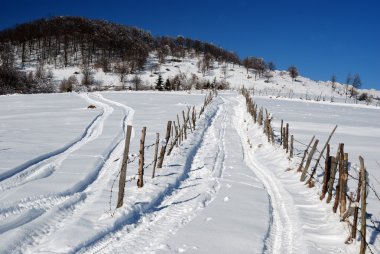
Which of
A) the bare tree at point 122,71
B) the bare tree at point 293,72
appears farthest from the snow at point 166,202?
the bare tree at point 293,72

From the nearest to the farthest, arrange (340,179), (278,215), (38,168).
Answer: (340,179) → (278,215) → (38,168)

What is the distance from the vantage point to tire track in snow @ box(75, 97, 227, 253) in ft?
17.0

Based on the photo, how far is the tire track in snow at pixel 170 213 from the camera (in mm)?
5168

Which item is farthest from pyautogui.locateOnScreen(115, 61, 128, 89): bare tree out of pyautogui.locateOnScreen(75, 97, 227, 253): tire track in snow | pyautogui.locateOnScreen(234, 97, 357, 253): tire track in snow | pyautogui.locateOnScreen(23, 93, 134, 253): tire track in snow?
pyautogui.locateOnScreen(23, 93, 134, 253): tire track in snow

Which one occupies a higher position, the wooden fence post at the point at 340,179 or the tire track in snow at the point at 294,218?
the wooden fence post at the point at 340,179

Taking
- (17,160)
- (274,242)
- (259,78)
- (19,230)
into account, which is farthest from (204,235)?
(259,78)

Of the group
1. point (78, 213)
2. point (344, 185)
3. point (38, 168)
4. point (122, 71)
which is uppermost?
point (122, 71)

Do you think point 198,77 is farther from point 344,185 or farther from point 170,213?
point 344,185

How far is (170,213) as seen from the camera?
661 cm

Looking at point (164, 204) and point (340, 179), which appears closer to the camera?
point (340, 179)

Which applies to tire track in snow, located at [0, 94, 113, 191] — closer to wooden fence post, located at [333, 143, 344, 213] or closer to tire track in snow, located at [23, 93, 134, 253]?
tire track in snow, located at [23, 93, 134, 253]

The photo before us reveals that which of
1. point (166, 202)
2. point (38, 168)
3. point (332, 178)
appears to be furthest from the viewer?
point (38, 168)

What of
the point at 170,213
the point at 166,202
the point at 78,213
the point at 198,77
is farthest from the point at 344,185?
the point at 198,77

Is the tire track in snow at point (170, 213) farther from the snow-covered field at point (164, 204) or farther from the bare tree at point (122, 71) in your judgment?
the bare tree at point (122, 71)
